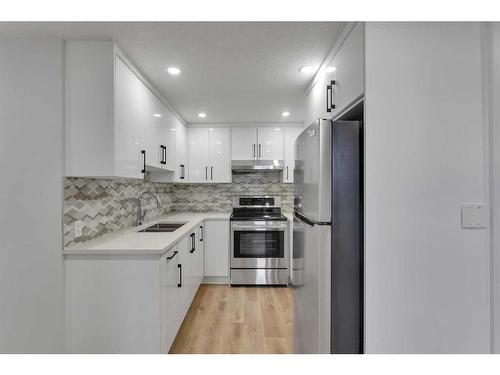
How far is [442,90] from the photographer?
116 cm

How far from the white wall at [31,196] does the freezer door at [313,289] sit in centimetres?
151

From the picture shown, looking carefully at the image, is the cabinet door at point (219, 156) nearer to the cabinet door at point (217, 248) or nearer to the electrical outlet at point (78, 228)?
the cabinet door at point (217, 248)

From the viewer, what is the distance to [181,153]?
3465 millimetres

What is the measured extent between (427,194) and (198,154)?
308cm

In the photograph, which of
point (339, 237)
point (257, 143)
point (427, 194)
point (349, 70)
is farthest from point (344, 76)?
point (257, 143)

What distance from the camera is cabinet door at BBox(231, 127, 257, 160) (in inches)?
149

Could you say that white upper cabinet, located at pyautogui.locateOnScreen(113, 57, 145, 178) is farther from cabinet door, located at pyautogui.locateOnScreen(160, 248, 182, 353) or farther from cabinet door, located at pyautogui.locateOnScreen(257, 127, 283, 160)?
cabinet door, located at pyautogui.locateOnScreen(257, 127, 283, 160)

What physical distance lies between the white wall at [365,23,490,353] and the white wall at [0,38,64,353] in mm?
1806

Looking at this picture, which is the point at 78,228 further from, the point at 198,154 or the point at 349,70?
the point at 198,154

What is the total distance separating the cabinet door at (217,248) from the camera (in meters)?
3.45

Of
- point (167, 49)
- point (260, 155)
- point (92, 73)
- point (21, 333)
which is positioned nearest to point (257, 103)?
point (260, 155)

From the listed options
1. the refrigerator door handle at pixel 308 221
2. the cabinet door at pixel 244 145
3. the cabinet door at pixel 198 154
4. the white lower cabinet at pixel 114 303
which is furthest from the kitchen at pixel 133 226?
the refrigerator door handle at pixel 308 221

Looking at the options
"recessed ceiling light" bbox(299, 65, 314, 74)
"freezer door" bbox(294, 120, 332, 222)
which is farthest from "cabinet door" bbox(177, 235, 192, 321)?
"recessed ceiling light" bbox(299, 65, 314, 74)

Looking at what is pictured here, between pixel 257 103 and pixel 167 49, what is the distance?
132 centimetres
